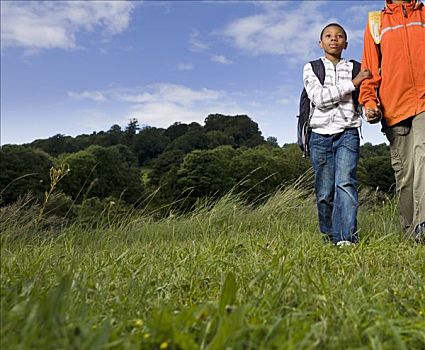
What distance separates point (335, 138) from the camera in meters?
4.19

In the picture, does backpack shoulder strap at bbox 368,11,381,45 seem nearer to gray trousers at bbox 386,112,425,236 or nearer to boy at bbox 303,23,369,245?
boy at bbox 303,23,369,245

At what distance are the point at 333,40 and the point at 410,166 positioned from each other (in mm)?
1164

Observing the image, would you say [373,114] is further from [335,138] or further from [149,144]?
[149,144]

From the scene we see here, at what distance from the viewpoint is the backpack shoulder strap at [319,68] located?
416 centimetres

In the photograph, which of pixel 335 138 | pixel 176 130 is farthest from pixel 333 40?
pixel 176 130

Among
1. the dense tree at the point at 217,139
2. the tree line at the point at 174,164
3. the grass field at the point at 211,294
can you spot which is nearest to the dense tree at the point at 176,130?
the tree line at the point at 174,164

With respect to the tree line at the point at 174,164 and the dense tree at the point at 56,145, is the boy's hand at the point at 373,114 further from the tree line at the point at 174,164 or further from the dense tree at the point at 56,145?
the dense tree at the point at 56,145

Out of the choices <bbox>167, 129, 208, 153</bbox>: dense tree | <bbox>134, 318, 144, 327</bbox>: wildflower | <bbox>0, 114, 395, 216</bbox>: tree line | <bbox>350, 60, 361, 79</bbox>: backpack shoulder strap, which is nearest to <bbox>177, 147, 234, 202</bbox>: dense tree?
<bbox>0, 114, 395, 216</bbox>: tree line

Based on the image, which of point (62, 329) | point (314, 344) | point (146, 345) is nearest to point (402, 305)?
point (314, 344)

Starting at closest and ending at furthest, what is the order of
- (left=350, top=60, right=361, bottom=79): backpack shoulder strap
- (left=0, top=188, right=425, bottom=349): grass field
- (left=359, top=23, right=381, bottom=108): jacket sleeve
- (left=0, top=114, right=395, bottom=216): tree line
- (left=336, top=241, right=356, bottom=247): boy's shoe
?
(left=0, top=188, right=425, bottom=349): grass field → (left=336, top=241, right=356, bottom=247): boy's shoe → (left=359, top=23, right=381, bottom=108): jacket sleeve → (left=350, top=60, right=361, bottom=79): backpack shoulder strap → (left=0, top=114, right=395, bottom=216): tree line

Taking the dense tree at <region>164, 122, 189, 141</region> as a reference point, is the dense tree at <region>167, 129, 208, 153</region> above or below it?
below

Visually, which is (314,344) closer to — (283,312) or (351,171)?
(283,312)

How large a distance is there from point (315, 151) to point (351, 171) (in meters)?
0.35

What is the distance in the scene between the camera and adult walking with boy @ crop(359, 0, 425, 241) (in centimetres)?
393
